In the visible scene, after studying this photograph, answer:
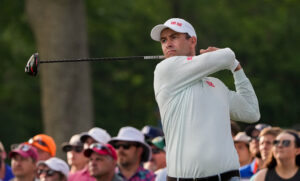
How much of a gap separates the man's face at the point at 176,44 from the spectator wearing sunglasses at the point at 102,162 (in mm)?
3698

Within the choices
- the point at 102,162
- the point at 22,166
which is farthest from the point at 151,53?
the point at 102,162

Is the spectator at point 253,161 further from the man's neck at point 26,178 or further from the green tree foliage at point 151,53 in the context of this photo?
the green tree foliage at point 151,53

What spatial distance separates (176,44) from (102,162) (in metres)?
3.80

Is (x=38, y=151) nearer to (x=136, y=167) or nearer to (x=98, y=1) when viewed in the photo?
(x=136, y=167)

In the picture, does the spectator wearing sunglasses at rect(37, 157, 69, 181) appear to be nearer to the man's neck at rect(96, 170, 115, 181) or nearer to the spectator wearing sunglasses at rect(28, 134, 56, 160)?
the man's neck at rect(96, 170, 115, 181)

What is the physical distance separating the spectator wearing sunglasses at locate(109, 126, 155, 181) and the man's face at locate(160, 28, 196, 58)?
12.5 ft

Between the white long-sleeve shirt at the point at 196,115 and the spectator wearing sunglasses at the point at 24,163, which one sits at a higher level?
the white long-sleeve shirt at the point at 196,115

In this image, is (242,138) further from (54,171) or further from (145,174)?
(54,171)

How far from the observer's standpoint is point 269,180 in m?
8.09

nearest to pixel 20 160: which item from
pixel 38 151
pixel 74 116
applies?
pixel 38 151

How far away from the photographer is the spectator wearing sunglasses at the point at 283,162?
8.10m

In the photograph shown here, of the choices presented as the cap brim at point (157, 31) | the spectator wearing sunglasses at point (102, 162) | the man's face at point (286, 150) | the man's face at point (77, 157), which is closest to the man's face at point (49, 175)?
the spectator wearing sunglasses at point (102, 162)

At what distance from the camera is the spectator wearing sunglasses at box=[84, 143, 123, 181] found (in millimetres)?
9305

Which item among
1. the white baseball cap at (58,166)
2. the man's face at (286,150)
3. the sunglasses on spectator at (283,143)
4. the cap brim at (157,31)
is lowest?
the white baseball cap at (58,166)
